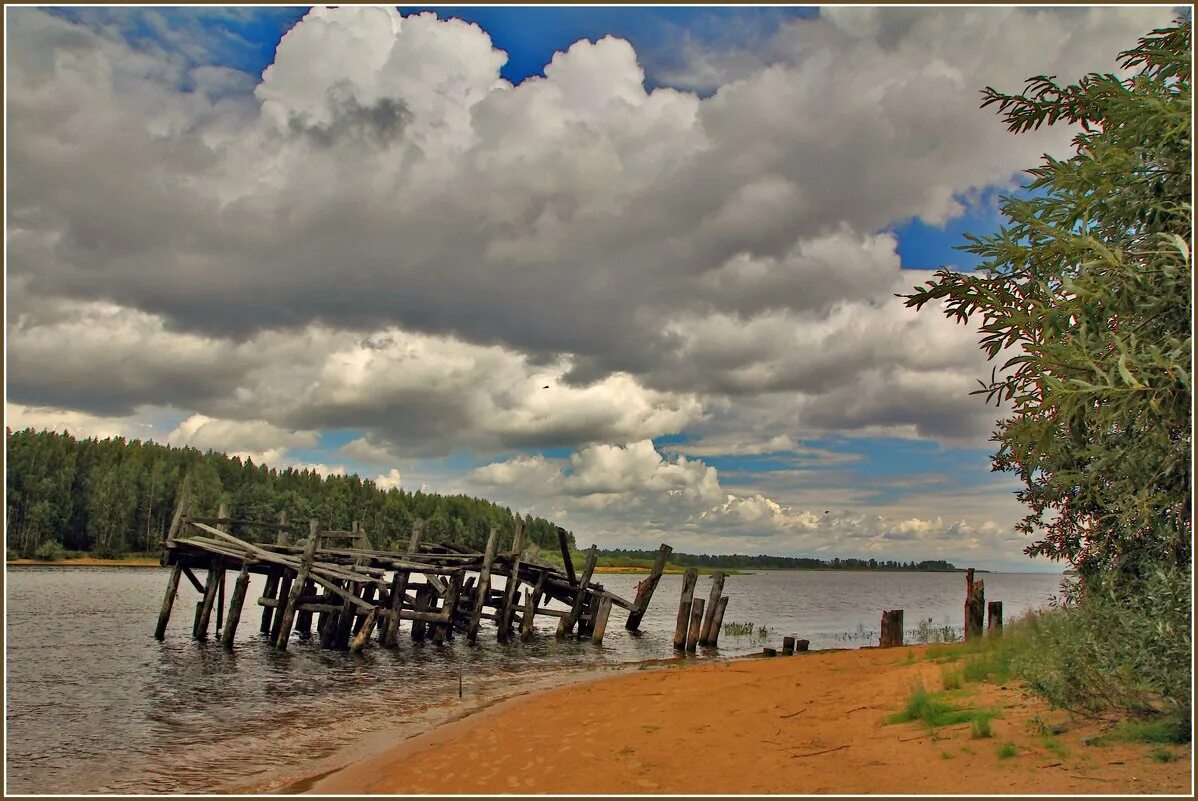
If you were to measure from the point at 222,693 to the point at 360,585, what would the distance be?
1231cm

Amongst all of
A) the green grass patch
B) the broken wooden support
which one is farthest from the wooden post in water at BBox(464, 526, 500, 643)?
the green grass patch

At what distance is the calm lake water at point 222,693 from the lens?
40.5ft

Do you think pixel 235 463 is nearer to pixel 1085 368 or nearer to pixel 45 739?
pixel 45 739

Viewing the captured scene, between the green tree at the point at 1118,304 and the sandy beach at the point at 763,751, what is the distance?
2.95m

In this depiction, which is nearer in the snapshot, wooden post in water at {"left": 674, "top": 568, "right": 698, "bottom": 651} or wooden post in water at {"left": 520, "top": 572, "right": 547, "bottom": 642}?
wooden post in water at {"left": 674, "top": 568, "right": 698, "bottom": 651}

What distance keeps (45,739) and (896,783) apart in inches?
583

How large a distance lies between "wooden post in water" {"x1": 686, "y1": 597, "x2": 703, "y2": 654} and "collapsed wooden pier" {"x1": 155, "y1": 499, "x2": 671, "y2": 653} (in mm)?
2465

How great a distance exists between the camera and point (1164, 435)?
888 cm

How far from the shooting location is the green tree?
27.9ft

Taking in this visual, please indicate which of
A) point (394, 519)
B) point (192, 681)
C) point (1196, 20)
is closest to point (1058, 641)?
point (1196, 20)

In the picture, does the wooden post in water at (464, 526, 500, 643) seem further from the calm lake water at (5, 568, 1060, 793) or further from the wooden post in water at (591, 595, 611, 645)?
the wooden post in water at (591, 595, 611, 645)

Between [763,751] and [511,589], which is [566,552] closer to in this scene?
[511,589]

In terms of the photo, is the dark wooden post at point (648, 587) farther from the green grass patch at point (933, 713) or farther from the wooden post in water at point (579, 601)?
the green grass patch at point (933, 713)

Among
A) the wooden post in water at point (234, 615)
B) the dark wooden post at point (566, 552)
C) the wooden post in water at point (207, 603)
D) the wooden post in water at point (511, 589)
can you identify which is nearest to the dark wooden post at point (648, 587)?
the dark wooden post at point (566, 552)
